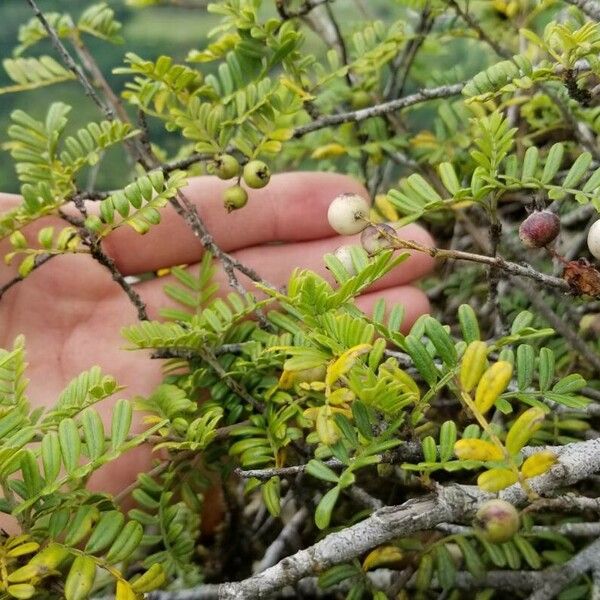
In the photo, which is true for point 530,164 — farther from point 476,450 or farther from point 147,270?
point 147,270

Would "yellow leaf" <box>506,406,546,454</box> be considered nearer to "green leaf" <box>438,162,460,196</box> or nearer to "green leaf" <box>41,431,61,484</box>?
"green leaf" <box>438,162,460,196</box>

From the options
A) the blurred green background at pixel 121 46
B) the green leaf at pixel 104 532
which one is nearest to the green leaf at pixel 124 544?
the green leaf at pixel 104 532

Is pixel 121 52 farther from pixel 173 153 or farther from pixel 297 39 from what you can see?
pixel 297 39

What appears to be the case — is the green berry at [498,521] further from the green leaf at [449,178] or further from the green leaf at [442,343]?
the green leaf at [449,178]

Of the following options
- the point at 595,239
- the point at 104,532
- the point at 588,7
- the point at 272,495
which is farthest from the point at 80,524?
the point at 588,7

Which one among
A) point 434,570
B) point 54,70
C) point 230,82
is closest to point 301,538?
point 434,570

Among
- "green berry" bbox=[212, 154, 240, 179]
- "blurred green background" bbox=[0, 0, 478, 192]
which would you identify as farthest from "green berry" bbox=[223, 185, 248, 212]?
"blurred green background" bbox=[0, 0, 478, 192]

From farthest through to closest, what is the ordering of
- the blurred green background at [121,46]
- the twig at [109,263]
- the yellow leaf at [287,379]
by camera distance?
the blurred green background at [121,46] < the twig at [109,263] < the yellow leaf at [287,379]

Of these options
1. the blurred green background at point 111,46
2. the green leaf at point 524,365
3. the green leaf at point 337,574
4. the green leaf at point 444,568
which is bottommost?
the green leaf at point 444,568
